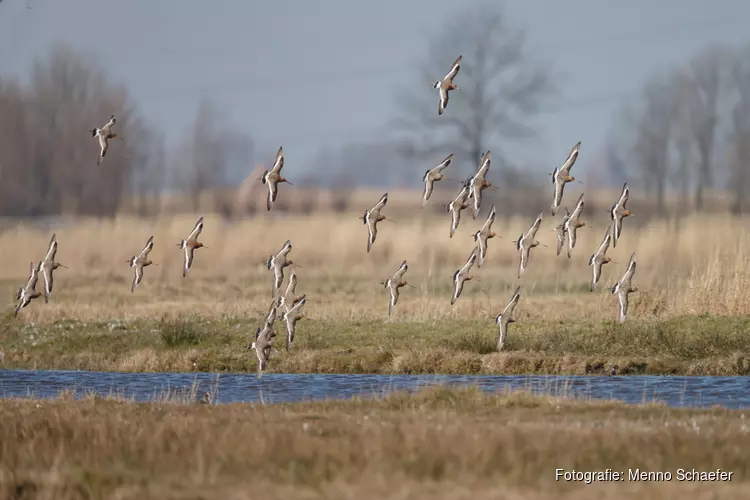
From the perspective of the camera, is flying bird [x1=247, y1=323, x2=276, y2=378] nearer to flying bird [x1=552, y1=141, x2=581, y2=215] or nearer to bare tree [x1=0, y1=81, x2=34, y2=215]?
flying bird [x1=552, y1=141, x2=581, y2=215]

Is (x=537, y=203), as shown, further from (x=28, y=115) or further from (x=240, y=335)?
(x=240, y=335)

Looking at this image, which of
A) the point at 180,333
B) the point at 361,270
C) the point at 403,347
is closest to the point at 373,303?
the point at 180,333

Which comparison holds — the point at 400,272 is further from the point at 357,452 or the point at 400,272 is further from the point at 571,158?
the point at 357,452

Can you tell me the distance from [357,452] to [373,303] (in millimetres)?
20339

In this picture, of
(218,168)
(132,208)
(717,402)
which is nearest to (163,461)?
(717,402)

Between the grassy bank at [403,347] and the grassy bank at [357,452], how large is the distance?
23.6 feet

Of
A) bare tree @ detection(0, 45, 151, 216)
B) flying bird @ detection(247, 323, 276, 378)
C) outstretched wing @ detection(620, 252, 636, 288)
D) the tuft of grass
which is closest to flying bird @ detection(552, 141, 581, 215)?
outstretched wing @ detection(620, 252, 636, 288)

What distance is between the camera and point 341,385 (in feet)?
75.0

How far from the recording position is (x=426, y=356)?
82.2 ft

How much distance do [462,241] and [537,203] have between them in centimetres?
2573

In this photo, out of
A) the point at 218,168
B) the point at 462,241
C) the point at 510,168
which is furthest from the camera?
the point at 218,168

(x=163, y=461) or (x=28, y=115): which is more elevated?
(x=28, y=115)

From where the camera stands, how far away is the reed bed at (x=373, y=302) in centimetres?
2550

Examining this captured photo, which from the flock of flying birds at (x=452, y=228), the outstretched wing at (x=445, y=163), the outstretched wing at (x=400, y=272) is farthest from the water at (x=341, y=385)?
the outstretched wing at (x=445, y=163)
